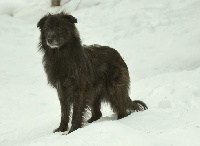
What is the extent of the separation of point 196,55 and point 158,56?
4.24ft

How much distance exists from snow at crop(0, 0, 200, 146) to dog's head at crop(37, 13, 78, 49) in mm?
1317

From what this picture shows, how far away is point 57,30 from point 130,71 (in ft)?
20.6

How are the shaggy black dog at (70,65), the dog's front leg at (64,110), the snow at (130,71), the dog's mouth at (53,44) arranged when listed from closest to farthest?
the snow at (130,71), the dog's mouth at (53,44), the shaggy black dog at (70,65), the dog's front leg at (64,110)

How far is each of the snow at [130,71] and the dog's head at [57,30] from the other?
1.32m

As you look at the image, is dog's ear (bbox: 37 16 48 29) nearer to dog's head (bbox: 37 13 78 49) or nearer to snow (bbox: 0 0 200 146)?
dog's head (bbox: 37 13 78 49)

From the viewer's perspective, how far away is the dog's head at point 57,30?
5.42 metres

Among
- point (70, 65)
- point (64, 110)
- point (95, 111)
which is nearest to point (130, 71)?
point (95, 111)

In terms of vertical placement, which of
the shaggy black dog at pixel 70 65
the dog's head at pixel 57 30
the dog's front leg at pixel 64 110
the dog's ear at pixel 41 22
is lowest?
the dog's front leg at pixel 64 110

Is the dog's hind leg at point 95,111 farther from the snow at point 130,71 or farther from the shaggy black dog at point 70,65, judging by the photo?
the shaggy black dog at point 70,65

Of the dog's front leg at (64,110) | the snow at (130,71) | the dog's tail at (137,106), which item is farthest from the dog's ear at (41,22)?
the dog's tail at (137,106)

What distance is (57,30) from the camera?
216 inches

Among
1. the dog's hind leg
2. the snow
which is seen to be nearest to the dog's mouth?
the snow

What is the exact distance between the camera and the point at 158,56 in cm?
1217

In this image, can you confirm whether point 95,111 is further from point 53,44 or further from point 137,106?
point 53,44
